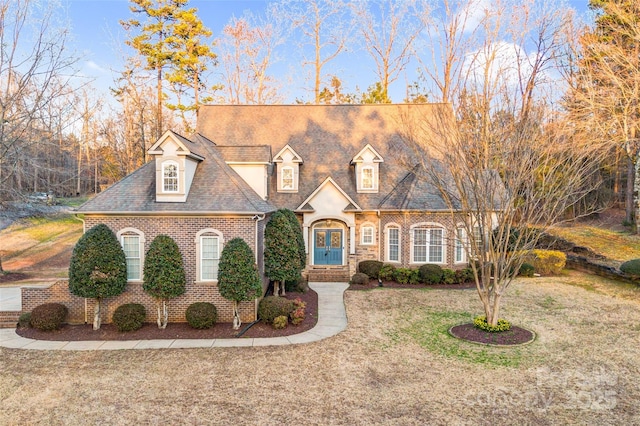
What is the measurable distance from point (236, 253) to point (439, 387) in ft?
22.7

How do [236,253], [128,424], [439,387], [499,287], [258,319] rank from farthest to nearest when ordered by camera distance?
1. [258,319]
2. [236,253]
3. [499,287]
4. [439,387]
5. [128,424]

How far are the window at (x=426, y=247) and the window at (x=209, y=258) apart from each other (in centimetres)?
1038

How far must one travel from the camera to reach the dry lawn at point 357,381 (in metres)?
6.93

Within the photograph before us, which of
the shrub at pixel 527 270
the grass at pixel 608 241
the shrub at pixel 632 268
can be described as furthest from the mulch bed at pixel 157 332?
the grass at pixel 608 241

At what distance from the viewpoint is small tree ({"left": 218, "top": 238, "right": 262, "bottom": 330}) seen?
11430mm

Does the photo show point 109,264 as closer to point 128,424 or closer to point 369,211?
point 128,424

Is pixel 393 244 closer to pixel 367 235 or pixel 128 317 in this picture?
pixel 367 235

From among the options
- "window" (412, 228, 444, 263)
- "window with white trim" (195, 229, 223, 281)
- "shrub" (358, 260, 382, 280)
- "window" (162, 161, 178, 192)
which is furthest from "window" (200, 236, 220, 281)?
"window" (412, 228, 444, 263)

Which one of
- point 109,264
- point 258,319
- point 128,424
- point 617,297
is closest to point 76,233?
point 109,264

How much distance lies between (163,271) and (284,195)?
9.61 metres

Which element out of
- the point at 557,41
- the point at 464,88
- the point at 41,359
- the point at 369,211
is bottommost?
the point at 41,359

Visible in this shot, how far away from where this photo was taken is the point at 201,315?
454 inches

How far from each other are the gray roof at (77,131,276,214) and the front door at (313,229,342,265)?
23.8 ft

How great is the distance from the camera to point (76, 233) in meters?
30.0
